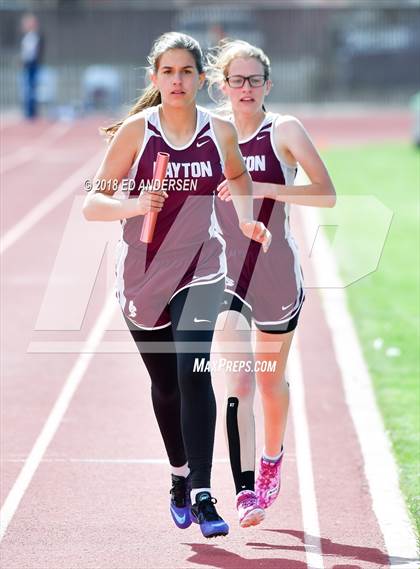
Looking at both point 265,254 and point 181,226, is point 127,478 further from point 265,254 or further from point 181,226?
point 181,226

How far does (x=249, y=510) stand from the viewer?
18.2 ft

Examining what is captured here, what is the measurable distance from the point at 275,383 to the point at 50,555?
1.23 m

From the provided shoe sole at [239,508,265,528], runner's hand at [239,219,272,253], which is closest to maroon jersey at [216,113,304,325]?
runner's hand at [239,219,272,253]

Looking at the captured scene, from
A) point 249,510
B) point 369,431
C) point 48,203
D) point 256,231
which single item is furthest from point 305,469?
point 48,203

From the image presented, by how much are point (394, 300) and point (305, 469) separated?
18.4 feet

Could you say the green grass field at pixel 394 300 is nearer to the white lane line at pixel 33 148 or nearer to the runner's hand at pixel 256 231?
the runner's hand at pixel 256 231

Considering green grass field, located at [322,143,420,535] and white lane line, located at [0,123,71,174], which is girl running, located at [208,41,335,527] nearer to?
green grass field, located at [322,143,420,535]

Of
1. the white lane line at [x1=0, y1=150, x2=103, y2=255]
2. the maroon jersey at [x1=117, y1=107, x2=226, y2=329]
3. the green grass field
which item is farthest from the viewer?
A: the white lane line at [x1=0, y1=150, x2=103, y2=255]

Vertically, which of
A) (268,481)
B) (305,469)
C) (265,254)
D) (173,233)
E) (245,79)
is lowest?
(305,469)

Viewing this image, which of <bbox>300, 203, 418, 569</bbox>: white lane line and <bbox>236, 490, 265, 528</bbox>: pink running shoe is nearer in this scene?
<bbox>236, 490, 265, 528</bbox>: pink running shoe

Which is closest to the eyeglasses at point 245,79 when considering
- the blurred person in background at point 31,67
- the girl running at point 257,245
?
the girl running at point 257,245

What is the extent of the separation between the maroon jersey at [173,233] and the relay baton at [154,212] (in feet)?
0.18

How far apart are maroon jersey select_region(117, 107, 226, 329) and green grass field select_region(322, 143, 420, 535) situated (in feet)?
5.57

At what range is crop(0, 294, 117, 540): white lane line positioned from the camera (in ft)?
21.2
